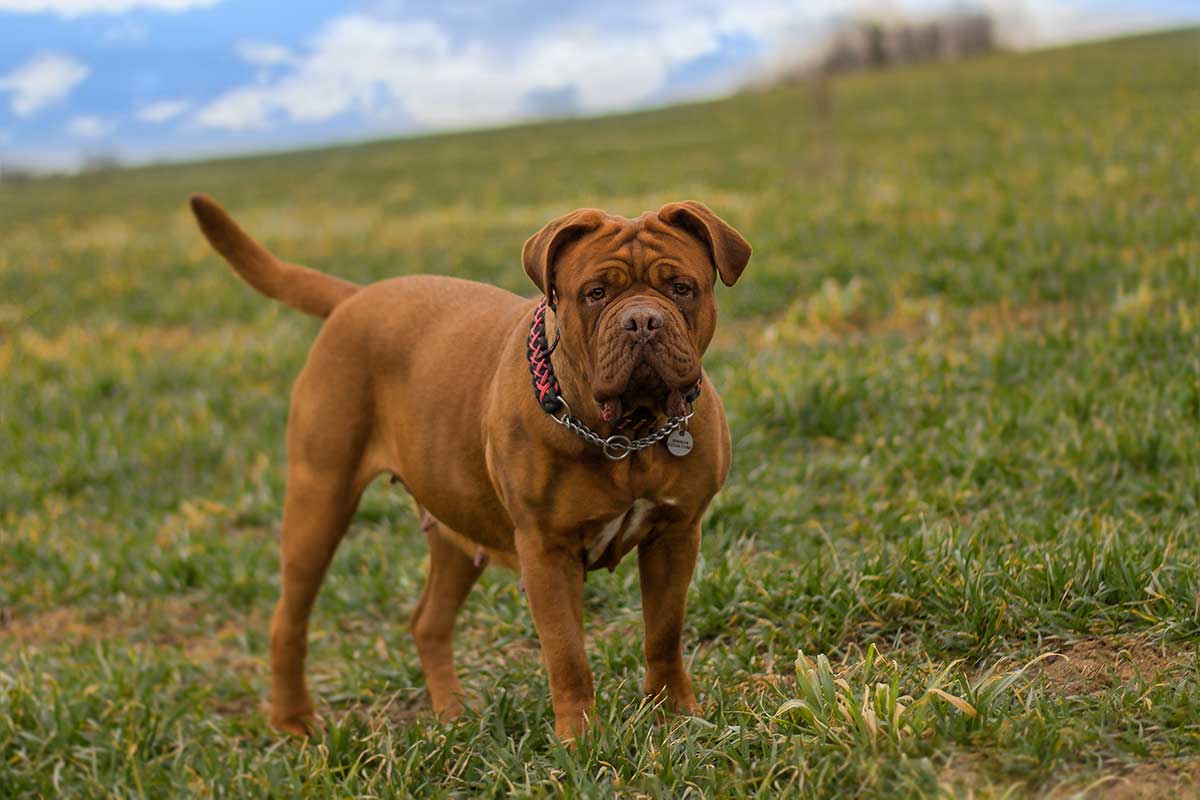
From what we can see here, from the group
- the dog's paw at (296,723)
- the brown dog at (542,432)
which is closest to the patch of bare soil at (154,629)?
the dog's paw at (296,723)

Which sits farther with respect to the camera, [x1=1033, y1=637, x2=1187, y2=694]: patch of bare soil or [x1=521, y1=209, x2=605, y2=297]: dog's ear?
[x1=1033, y1=637, x2=1187, y2=694]: patch of bare soil

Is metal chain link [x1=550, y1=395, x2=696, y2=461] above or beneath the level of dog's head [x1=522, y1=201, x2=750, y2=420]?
beneath

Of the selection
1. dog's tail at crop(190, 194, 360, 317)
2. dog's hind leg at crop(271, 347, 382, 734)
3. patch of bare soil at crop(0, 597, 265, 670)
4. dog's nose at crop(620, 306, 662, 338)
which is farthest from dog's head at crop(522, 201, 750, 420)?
patch of bare soil at crop(0, 597, 265, 670)

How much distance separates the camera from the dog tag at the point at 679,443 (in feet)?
10.3

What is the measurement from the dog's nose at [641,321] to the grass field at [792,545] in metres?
0.98

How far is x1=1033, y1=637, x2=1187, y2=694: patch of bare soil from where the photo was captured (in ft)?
10.4

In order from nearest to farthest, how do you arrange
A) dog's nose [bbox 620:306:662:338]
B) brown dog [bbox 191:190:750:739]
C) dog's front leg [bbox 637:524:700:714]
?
dog's nose [bbox 620:306:662:338] < brown dog [bbox 191:190:750:739] < dog's front leg [bbox 637:524:700:714]

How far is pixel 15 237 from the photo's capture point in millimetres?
18969

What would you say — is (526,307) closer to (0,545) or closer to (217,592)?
(217,592)

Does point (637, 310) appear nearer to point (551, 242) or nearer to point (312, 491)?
point (551, 242)

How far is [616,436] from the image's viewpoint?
10.0ft

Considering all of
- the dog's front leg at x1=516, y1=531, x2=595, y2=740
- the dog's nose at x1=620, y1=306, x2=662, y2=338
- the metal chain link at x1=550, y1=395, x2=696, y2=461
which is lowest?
the dog's front leg at x1=516, y1=531, x2=595, y2=740

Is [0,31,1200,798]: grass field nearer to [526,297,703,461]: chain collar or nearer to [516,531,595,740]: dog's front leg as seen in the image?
[516,531,595,740]: dog's front leg

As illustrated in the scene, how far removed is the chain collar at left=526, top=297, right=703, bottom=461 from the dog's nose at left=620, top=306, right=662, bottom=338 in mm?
271
